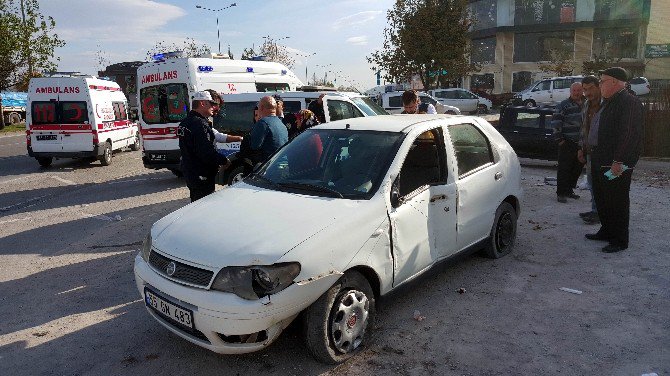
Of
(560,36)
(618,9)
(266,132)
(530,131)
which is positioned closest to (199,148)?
(266,132)

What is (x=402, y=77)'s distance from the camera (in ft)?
96.7

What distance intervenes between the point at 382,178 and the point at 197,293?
61.8 inches

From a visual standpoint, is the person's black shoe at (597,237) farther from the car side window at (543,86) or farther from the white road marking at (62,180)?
Answer: the car side window at (543,86)

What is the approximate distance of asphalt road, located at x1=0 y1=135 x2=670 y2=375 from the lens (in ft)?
10.6

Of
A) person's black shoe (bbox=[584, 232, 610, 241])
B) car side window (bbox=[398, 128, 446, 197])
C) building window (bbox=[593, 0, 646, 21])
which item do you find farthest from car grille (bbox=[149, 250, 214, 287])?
building window (bbox=[593, 0, 646, 21])

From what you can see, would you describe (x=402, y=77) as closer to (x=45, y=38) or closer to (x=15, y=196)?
(x=45, y=38)

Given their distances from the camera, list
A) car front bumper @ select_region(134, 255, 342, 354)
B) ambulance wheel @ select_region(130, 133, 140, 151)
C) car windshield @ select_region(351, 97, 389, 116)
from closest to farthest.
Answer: car front bumper @ select_region(134, 255, 342, 354) → car windshield @ select_region(351, 97, 389, 116) → ambulance wheel @ select_region(130, 133, 140, 151)

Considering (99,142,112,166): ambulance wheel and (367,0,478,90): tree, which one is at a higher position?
(367,0,478,90): tree

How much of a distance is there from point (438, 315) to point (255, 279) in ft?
5.94

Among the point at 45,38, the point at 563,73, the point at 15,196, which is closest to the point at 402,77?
the point at 563,73

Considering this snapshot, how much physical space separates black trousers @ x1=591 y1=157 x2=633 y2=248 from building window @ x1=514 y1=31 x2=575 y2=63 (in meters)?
41.1

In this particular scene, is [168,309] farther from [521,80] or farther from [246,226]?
[521,80]

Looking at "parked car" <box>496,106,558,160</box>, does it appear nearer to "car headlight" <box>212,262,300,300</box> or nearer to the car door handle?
the car door handle

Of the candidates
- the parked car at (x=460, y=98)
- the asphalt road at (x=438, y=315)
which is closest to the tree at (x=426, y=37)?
the parked car at (x=460, y=98)
